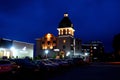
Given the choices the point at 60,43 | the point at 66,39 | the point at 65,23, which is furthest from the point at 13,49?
the point at 65,23

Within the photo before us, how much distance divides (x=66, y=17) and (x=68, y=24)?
5.81 m

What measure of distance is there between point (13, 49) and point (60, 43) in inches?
1750

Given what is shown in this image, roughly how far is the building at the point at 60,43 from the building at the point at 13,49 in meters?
26.9

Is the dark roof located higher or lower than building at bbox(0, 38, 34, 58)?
higher

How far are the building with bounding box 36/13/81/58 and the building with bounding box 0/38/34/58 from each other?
88.1ft

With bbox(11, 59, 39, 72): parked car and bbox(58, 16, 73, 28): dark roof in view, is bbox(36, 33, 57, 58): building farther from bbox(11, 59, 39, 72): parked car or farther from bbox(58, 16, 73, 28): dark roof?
bbox(11, 59, 39, 72): parked car

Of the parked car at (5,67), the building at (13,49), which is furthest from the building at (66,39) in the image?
the parked car at (5,67)

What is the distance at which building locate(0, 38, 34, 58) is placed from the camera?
65.0 meters

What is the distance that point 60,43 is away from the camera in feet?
372

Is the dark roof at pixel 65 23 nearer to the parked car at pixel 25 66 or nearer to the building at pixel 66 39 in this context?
the building at pixel 66 39

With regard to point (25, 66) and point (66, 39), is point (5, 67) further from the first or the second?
point (66, 39)

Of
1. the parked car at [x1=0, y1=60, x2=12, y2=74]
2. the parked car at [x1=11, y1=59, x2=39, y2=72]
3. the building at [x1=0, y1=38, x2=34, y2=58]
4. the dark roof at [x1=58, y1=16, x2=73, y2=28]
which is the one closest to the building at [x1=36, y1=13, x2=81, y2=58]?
the dark roof at [x1=58, y1=16, x2=73, y2=28]

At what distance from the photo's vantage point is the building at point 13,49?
213ft

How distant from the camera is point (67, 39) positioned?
112438 mm
